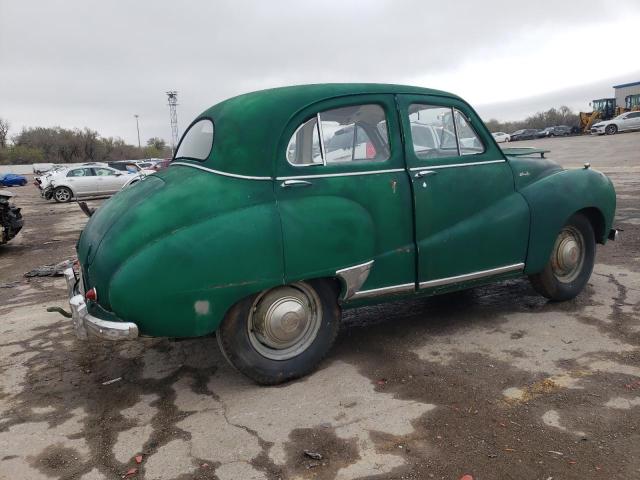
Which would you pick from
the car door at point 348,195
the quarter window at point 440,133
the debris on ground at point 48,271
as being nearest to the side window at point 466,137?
the quarter window at point 440,133

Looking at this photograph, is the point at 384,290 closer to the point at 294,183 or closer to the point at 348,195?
the point at 348,195

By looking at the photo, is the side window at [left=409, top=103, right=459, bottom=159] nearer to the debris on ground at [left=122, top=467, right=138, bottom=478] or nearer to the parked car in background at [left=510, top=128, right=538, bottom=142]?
the debris on ground at [left=122, top=467, right=138, bottom=478]

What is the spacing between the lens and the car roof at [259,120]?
3.39 metres

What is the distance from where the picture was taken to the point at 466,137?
13.8 ft

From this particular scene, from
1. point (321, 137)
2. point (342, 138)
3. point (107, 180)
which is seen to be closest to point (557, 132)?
point (107, 180)

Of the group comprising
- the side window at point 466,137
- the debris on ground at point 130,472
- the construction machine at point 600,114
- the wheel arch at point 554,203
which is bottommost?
the debris on ground at point 130,472

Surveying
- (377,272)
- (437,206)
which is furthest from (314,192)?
(437,206)

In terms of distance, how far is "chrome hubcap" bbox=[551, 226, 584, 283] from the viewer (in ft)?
15.3

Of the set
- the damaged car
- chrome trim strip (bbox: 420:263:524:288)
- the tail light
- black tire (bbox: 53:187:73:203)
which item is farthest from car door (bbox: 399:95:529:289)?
black tire (bbox: 53:187:73:203)

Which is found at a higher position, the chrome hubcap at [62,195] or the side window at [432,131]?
the side window at [432,131]

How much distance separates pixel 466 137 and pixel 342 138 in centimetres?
116

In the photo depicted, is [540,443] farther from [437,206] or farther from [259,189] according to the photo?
[259,189]

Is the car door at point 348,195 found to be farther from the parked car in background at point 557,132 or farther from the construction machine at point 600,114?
the parked car in background at point 557,132

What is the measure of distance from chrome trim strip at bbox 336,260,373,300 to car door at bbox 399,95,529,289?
484mm
